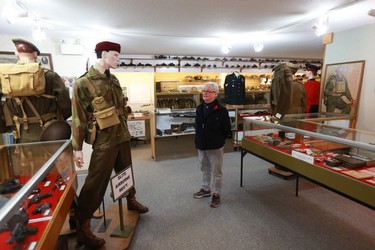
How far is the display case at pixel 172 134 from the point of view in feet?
16.0

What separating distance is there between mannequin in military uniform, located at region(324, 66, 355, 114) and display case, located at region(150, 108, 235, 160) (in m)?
2.01

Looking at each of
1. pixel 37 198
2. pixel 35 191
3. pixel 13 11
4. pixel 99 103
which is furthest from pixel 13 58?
pixel 37 198

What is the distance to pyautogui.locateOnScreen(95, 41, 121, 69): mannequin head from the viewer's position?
1969 mm

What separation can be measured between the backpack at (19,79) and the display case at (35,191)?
1.50 ft

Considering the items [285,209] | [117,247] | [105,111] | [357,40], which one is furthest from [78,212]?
[357,40]

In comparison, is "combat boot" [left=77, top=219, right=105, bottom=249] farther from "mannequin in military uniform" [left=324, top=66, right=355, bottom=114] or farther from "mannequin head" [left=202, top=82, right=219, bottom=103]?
"mannequin in military uniform" [left=324, top=66, right=355, bottom=114]

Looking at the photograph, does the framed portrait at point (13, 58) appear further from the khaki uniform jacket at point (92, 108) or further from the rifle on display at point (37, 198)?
the rifle on display at point (37, 198)

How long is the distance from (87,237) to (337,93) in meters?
4.27

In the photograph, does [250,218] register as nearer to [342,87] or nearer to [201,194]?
[201,194]

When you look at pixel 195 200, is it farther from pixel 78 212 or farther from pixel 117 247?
pixel 78 212

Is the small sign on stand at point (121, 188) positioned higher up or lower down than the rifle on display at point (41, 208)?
lower down

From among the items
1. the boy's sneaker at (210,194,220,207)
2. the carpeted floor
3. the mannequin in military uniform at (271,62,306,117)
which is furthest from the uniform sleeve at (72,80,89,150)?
the mannequin in military uniform at (271,62,306,117)

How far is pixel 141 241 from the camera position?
2.23m

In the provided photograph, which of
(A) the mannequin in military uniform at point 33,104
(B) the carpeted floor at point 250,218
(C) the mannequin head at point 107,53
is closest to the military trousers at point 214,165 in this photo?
(B) the carpeted floor at point 250,218
